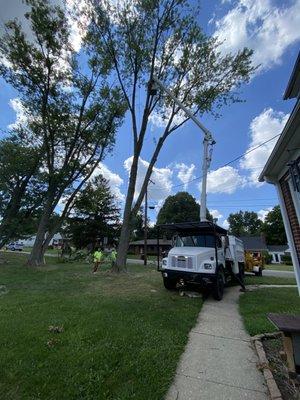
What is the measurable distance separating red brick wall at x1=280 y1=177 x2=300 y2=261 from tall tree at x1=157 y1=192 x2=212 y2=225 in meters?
58.9

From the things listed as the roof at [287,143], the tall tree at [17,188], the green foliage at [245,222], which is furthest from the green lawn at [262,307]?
the green foliage at [245,222]

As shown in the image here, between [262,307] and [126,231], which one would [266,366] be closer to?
[262,307]

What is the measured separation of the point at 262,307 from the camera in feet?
→ 29.6

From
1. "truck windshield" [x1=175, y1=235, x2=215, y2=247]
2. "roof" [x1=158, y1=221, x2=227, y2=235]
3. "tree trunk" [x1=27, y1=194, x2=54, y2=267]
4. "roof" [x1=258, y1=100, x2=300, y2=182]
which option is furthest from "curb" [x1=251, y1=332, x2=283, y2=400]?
"tree trunk" [x1=27, y1=194, x2=54, y2=267]

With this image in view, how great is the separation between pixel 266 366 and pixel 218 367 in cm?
76

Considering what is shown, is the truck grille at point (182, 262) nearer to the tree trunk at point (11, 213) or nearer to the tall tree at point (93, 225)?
the tree trunk at point (11, 213)

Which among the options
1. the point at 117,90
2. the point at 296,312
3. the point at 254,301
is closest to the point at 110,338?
the point at 296,312

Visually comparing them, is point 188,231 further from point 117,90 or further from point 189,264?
point 117,90

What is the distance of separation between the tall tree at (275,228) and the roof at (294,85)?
267ft

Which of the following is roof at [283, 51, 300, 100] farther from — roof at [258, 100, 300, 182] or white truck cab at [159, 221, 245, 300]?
white truck cab at [159, 221, 245, 300]

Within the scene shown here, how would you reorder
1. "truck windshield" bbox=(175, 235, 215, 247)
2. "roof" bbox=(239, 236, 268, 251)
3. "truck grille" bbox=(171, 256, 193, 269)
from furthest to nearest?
"roof" bbox=(239, 236, 268, 251) → "truck windshield" bbox=(175, 235, 215, 247) → "truck grille" bbox=(171, 256, 193, 269)

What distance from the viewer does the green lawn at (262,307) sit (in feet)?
22.8

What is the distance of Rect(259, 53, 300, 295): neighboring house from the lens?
200 inches

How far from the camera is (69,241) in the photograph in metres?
47.0
